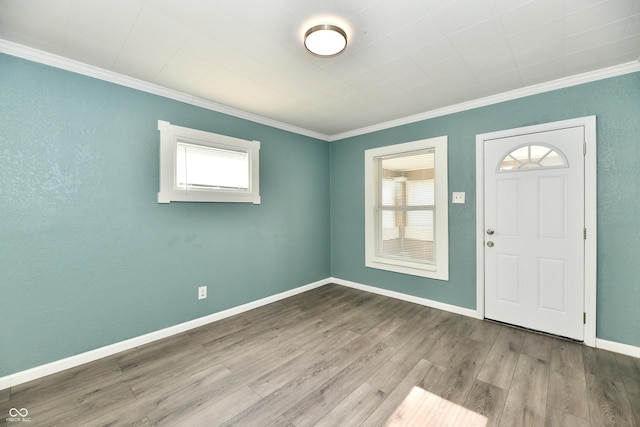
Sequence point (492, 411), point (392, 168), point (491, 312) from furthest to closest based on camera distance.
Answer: point (392, 168) < point (491, 312) < point (492, 411)

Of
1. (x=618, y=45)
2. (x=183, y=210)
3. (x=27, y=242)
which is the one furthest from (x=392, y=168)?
(x=27, y=242)

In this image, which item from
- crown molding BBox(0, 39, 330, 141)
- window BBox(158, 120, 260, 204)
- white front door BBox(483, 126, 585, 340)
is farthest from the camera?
window BBox(158, 120, 260, 204)

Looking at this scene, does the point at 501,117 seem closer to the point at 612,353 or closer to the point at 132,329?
the point at 612,353

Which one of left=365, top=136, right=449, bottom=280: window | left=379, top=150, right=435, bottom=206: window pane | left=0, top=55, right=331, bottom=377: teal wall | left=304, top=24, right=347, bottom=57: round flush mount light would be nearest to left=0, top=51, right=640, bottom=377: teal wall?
left=0, top=55, right=331, bottom=377: teal wall

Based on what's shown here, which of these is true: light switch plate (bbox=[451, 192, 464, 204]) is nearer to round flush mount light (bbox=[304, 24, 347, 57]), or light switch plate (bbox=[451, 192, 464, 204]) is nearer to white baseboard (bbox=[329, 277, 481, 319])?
white baseboard (bbox=[329, 277, 481, 319])

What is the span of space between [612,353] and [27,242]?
4.93 m

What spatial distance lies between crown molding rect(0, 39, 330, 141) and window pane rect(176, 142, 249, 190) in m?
0.48

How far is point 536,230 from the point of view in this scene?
2.74 metres

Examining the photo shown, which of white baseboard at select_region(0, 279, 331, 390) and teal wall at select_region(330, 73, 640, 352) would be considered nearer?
white baseboard at select_region(0, 279, 331, 390)

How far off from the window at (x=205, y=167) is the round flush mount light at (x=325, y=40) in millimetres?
1683

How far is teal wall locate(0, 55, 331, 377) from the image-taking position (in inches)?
78.0

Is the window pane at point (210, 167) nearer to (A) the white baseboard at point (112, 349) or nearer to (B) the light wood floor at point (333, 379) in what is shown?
(A) the white baseboard at point (112, 349)

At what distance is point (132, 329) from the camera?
2.49 meters

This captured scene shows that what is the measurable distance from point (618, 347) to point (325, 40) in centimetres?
357
